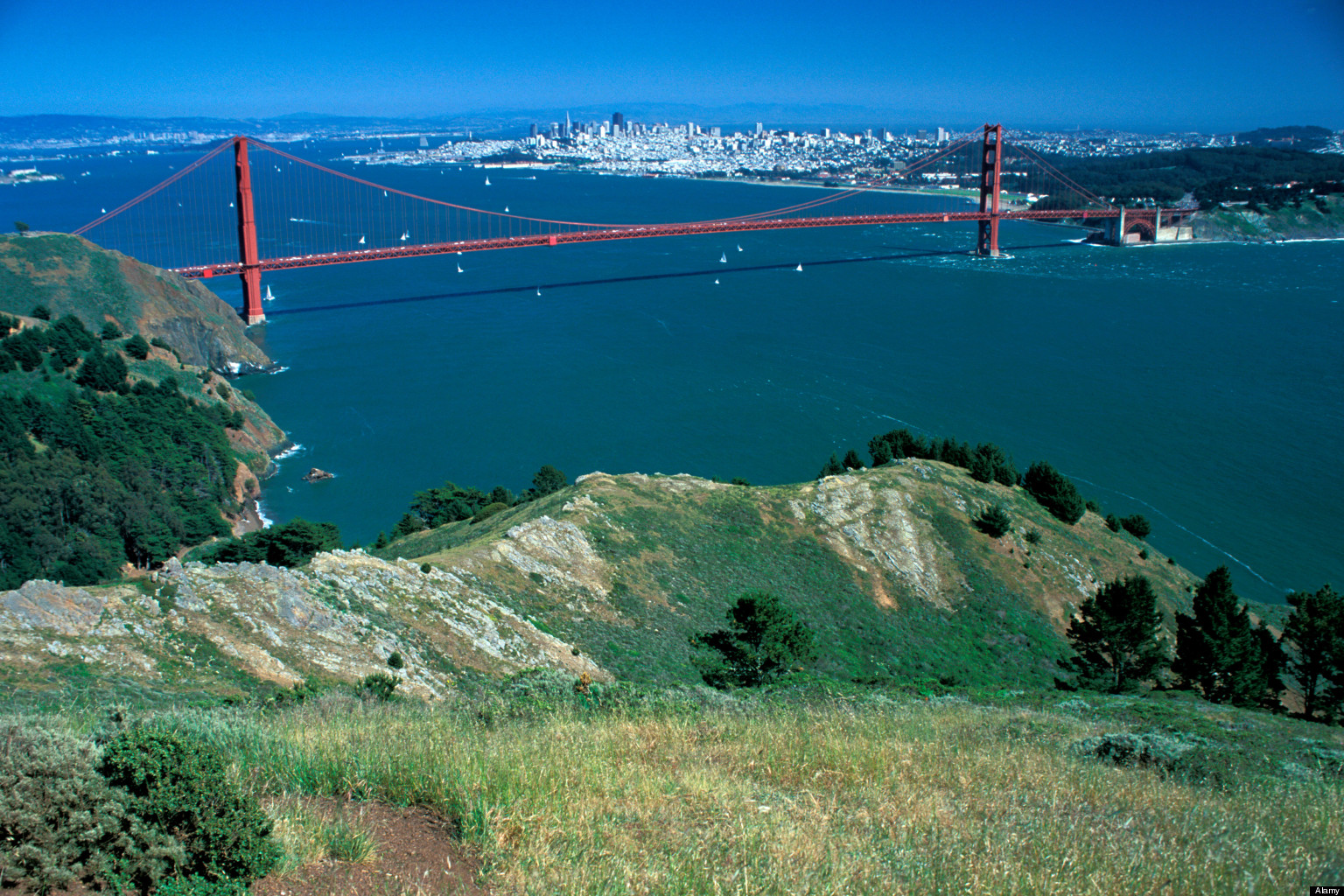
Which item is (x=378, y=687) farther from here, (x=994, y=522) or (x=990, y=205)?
(x=990, y=205)

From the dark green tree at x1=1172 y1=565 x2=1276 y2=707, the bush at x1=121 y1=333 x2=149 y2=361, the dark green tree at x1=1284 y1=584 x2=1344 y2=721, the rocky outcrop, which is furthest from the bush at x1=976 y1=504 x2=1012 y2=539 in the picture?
the bush at x1=121 y1=333 x2=149 y2=361

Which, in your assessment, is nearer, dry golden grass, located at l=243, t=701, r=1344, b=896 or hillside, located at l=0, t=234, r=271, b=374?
dry golden grass, located at l=243, t=701, r=1344, b=896

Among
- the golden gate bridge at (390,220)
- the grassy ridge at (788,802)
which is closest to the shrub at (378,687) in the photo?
the grassy ridge at (788,802)

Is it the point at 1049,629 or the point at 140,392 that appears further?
the point at 140,392

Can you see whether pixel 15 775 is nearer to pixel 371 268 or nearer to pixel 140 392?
pixel 140 392

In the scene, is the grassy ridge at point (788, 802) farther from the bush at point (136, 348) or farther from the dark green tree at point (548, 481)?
the bush at point (136, 348)

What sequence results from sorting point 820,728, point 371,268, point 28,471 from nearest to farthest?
1. point 820,728
2. point 28,471
3. point 371,268

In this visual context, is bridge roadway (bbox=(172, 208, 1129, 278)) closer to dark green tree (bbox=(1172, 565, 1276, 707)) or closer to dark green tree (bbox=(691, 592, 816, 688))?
dark green tree (bbox=(691, 592, 816, 688))

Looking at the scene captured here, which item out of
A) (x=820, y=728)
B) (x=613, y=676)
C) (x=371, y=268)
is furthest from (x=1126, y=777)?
(x=371, y=268)
